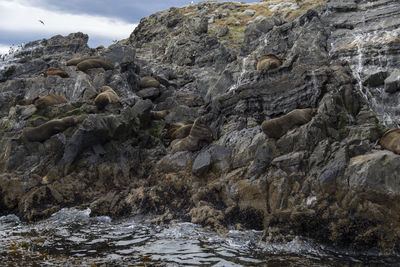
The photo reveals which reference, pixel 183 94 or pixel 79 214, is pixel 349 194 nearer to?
pixel 79 214

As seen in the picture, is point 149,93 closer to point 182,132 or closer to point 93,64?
point 93,64

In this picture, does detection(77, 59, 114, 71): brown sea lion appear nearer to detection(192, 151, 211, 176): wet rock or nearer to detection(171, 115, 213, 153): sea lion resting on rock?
detection(171, 115, 213, 153): sea lion resting on rock

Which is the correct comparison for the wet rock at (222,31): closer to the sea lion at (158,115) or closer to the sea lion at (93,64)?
the sea lion at (93,64)

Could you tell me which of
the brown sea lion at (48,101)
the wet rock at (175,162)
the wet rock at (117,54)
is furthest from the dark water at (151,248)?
the wet rock at (117,54)

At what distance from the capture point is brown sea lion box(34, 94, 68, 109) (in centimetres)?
2076

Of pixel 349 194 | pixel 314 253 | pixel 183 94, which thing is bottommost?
pixel 314 253

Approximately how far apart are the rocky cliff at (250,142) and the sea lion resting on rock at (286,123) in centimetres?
4

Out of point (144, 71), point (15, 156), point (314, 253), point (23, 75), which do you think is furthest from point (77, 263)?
point (23, 75)

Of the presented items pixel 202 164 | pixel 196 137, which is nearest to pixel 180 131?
pixel 196 137

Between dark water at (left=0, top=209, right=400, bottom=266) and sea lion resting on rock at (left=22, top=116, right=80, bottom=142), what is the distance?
20.1ft

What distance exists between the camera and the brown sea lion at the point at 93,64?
26781mm

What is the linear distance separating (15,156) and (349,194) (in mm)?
15978

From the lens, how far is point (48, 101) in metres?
21.1

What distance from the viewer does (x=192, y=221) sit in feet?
45.1
